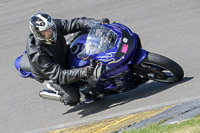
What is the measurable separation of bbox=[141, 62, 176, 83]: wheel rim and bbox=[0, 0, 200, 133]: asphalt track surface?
13 cm

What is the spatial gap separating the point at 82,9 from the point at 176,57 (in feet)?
16.2

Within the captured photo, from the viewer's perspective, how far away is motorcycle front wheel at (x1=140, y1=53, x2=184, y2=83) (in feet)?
21.6

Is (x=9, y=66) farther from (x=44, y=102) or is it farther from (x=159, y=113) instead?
(x=159, y=113)

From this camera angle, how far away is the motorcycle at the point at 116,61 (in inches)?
259

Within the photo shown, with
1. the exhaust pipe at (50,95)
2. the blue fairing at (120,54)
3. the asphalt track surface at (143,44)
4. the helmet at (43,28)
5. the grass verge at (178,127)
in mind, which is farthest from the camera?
the exhaust pipe at (50,95)

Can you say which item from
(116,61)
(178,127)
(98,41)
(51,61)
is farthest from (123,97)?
(178,127)

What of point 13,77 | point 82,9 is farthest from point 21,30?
point 13,77

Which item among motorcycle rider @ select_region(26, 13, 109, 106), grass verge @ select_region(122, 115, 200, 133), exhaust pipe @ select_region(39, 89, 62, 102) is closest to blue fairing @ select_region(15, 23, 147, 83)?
motorcycle rider @ select_region(26, 13, 109, 106)

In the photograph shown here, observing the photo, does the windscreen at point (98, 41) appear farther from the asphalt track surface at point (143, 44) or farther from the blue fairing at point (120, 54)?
the asphalt track surface at point (143, 44)

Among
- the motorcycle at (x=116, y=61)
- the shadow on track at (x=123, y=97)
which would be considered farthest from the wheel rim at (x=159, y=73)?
the shadow on track at (x=123, y=97)

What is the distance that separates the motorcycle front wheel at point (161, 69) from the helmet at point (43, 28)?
4.70ft

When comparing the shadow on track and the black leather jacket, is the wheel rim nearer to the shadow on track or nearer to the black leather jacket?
→ the shadow on track

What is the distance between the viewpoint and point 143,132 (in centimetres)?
529

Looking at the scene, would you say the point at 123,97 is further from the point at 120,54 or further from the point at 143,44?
the point at 143,44
